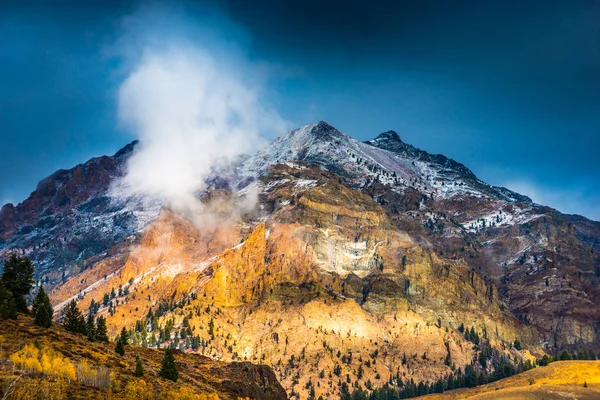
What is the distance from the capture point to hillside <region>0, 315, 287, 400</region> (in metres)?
68.5

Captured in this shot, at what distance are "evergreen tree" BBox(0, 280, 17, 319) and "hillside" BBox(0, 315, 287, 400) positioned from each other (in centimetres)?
156

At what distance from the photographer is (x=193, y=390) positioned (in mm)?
100375

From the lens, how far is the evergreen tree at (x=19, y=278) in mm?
110062

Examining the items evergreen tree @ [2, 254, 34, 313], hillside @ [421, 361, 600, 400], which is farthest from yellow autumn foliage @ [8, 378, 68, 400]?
hillside @ [421, 361, 600, 400]

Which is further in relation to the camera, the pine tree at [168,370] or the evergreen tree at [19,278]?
the evergreen tree at [19,278]

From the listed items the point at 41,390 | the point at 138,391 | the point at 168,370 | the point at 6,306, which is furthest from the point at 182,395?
the point at 6,306

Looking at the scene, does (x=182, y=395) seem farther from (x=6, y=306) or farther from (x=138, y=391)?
(x=6, y=306)

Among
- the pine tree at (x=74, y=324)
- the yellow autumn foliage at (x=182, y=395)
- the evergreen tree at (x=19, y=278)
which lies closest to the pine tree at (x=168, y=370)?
the yellow autumn foliage at (x=182, y=395)

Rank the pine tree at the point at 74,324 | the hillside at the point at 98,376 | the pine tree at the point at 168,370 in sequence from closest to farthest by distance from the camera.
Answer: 1. the hillside at the point at 98,376
2. the pine tree at the point at 168,370
3. the pine tree at the point at 74,324

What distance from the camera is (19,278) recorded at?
11362 cm

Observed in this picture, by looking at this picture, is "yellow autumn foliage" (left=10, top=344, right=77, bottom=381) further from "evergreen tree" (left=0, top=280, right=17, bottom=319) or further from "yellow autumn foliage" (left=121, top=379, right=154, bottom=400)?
"evergreen tree" (left=0, top=280, right=17, bottom=319)

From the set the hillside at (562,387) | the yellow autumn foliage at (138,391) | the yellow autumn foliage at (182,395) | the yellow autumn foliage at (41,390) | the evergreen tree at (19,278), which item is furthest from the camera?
the hillside at (562,387)

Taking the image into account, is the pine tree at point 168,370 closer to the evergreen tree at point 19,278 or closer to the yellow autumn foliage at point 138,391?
the yellow autumn foliage at point 138,391

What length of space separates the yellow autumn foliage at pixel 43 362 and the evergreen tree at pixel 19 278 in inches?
1307
